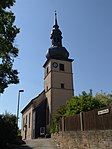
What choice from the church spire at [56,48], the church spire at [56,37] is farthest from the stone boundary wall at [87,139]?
the church spire at [56,37]

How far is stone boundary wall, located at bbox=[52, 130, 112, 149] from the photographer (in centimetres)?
1238

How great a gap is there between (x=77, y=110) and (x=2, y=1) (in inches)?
507

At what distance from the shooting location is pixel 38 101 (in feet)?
151

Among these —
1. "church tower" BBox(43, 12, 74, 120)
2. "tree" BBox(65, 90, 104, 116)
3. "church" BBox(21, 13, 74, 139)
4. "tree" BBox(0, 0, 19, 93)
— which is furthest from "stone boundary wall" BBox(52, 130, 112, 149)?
"church tower" BBox(43, 12, 74, 120)

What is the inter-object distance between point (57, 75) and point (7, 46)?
30.1 meters

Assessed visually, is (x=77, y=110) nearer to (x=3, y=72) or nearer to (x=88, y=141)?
(x=88, y=141)

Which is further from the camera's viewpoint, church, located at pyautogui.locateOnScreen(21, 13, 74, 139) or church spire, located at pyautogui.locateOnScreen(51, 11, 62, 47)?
church spire, located at pyautogui.locateOnScreen(51, 11, 62, 47)

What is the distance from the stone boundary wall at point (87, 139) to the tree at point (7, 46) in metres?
5.63

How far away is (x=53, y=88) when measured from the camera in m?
42.3

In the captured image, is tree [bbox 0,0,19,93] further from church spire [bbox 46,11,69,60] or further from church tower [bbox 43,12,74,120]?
church spire [bbox 46,11,69,60]

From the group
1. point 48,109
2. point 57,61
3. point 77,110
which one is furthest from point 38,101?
point 77,110

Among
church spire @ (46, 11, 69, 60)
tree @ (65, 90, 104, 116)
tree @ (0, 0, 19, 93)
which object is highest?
church spire @ (46, 11, 69, 60)

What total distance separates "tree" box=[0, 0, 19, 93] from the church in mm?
25672

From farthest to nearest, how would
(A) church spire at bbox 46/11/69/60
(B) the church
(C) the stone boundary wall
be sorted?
1. (A) church spire at bbox 46/11/69/60
2. (B) the church
3. (C) the stone boundary wall
